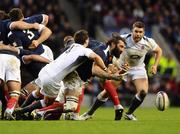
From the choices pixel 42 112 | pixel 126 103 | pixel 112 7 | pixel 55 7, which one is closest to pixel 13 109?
pixel 42 112

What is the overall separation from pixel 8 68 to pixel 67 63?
3.55 feet

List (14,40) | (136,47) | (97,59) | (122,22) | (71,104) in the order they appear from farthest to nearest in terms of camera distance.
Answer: (122,22)
(136,47)
(14,40)
(71,104)
(97,59)

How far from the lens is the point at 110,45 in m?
13.8

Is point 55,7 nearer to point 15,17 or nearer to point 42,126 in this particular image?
point 15,17

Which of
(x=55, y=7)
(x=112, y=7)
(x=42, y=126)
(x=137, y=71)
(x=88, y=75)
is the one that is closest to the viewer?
(x=42, y=126)

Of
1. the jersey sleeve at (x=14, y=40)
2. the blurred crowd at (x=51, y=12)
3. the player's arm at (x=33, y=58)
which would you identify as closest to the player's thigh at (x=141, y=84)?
the player's arm at (x=33, y=58)

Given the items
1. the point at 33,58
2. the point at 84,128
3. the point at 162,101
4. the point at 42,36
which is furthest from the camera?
the point at 33,58

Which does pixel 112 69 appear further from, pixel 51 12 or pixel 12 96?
pixel 51 12

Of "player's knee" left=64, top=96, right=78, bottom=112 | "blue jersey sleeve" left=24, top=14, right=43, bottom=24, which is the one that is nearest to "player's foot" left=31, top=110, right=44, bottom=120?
"player's knee" left=64, top=96, right=78, bottom=112

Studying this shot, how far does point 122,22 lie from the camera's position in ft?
88.6

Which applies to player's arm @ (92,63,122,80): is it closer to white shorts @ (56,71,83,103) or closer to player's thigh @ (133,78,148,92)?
white shorts @ (56,71,83,103)

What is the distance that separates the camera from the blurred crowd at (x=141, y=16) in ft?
87.4

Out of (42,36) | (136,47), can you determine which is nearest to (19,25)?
(42,36)

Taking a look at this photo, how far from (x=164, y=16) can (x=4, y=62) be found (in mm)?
15648
